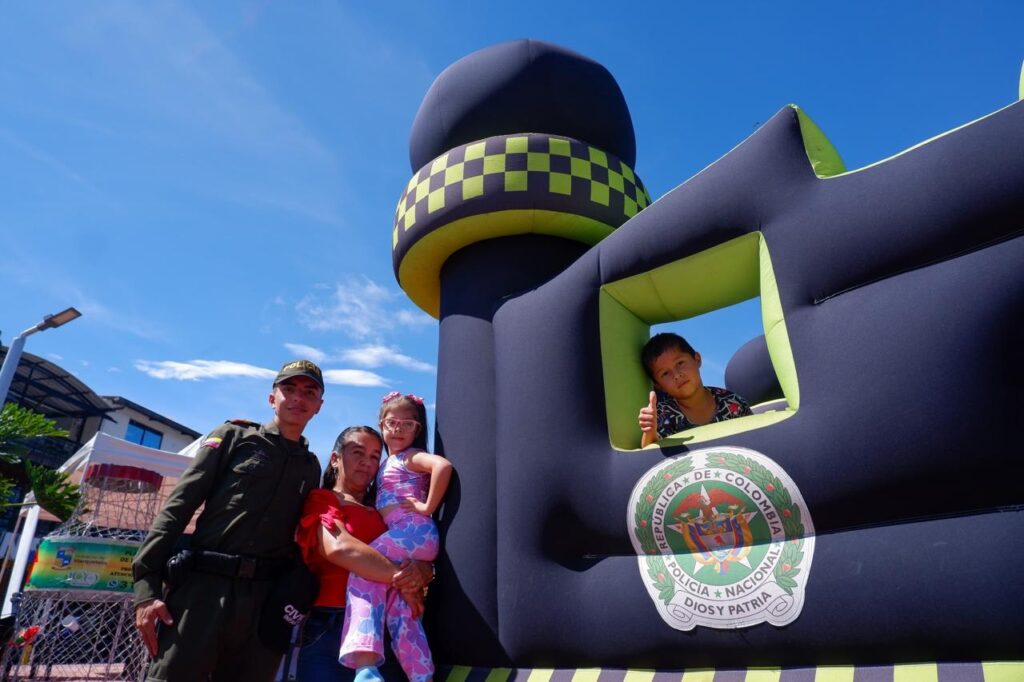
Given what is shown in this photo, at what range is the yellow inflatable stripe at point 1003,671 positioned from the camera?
130 centimetres

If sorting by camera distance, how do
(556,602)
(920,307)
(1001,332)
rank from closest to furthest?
(1001,332) → (920,307) → (556,602)

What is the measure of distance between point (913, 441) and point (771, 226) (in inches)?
27.4

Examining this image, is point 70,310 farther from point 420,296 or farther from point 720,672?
point 720,672

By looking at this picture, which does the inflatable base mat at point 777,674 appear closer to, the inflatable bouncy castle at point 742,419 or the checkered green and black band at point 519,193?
the inflatable bouncy castle at point 742,419

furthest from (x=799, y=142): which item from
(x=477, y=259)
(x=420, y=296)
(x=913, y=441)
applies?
(x=420, y=296)

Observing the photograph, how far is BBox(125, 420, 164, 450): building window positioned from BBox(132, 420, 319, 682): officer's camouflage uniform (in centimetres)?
1780

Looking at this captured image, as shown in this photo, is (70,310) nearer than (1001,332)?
No

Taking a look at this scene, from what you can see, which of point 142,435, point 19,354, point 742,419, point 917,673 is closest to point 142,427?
point 142,435

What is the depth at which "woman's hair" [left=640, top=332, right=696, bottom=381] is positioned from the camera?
2.25m

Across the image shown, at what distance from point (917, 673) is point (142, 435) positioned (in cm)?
2041

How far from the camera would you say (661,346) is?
226 centimetres

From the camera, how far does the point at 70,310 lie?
5.58m

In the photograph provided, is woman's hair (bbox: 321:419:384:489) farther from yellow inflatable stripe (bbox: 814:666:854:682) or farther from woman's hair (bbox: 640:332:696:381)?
yellow inflatable stripe (bbox: 814:666:854:682)

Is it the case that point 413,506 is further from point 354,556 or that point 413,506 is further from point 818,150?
point 818,150
